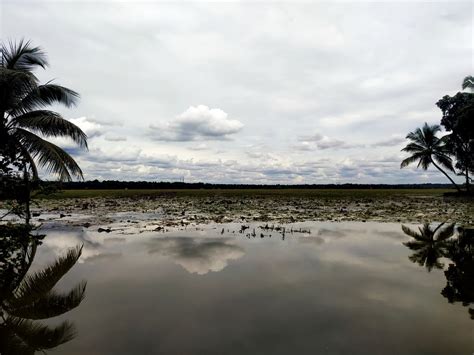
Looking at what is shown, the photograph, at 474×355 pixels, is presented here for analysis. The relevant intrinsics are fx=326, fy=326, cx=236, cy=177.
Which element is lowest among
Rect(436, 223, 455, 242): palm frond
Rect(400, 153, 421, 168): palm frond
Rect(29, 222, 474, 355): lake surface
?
Rect(29, 222, 474, 355): lake surface

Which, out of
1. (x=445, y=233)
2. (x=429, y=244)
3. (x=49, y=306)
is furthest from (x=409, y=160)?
(x=49, y=306)

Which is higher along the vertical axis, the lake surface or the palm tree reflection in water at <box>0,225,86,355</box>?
the lake surface

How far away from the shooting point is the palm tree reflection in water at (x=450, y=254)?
555 centimetres

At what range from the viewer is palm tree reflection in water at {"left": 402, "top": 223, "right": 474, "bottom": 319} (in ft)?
18.2

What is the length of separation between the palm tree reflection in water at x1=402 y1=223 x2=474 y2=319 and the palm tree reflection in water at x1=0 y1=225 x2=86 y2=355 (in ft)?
18.5

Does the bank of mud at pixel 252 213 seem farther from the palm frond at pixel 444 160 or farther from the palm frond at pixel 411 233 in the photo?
the palm frond at pixel 444 160

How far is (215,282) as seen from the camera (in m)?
6.17

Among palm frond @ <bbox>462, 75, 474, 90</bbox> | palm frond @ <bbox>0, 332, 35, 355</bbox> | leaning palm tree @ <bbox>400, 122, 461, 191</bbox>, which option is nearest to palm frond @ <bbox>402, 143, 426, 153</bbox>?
leaning palm tree @ <bbox>400, 122, 461, 191</bbox>

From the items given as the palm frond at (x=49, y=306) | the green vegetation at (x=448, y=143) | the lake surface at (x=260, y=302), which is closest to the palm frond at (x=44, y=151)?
the lake surface at (x=260, y=302)

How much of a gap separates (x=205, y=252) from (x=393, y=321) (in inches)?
208

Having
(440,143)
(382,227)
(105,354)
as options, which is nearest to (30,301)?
(105,354)

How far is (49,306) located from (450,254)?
8.92 m

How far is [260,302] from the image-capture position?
5.12 m

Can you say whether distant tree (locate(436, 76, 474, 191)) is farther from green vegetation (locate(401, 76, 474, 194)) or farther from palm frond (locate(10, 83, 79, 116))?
palm frond (locate(10, 83, 79, 116))
